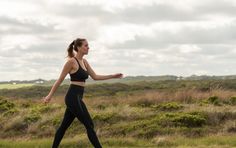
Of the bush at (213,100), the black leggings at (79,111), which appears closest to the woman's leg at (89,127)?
the black leggings at (79,111)

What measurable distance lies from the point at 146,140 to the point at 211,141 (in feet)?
5.55

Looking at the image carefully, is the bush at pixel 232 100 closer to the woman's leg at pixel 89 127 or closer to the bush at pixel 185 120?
the bush at pixel 185 120

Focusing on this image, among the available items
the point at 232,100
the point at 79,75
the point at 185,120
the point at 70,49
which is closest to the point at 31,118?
the point at 185,120

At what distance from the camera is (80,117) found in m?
8.14

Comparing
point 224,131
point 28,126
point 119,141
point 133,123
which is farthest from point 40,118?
point 224,131

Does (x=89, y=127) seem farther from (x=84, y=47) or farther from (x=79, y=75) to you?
(x=84, y=47)

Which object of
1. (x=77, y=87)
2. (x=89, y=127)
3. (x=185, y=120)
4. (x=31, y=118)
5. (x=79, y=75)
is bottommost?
(x=185, y=120)

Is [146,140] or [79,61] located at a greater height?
[79,61]

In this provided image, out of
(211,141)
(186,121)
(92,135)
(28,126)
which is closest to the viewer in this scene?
(92,135)

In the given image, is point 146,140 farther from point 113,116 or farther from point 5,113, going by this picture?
point 5,113

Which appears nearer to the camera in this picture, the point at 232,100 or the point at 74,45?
the point at 74,45

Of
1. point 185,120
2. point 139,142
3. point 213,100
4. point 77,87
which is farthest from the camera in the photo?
point 213,100

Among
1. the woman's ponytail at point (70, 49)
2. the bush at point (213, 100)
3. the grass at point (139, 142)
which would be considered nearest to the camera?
the woman's ponytail at point (70, 49)

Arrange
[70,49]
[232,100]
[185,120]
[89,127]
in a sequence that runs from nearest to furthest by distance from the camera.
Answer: [89,127] → [70,49] → [185,120] → [232,100]
